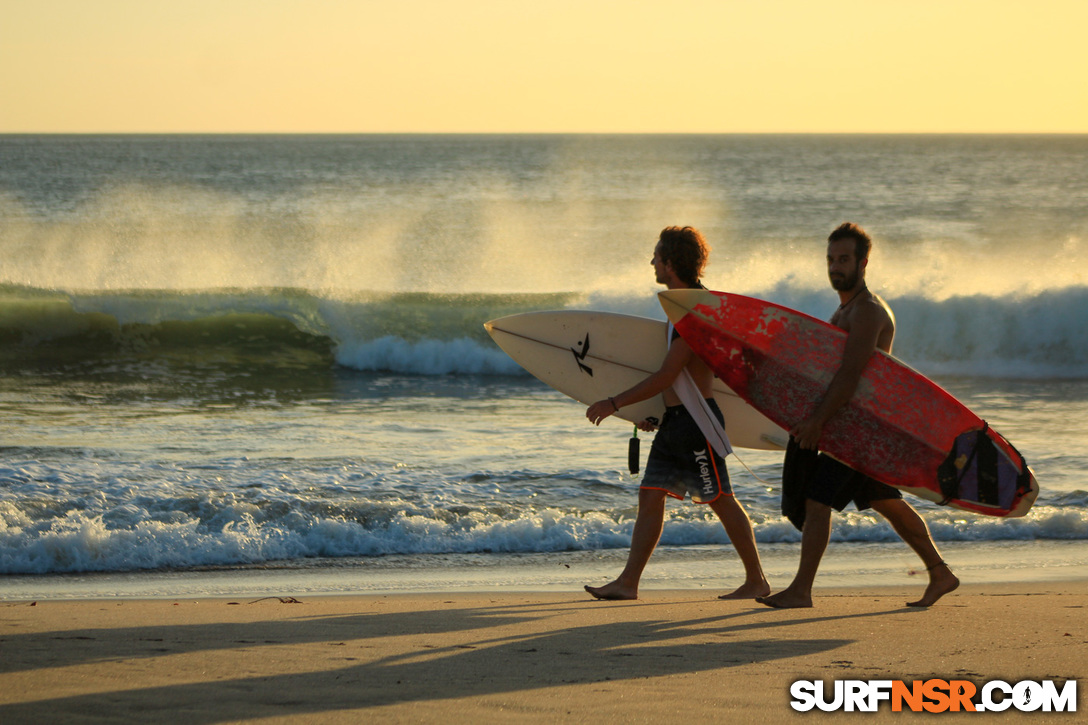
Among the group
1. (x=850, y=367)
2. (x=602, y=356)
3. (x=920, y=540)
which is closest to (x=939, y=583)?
(x=920, y=540)

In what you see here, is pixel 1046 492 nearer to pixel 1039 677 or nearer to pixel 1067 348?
pixel 1039 677

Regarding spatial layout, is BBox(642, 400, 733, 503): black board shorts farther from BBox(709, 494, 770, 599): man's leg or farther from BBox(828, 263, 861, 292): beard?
BBox(828, 263, 861, 292): beard

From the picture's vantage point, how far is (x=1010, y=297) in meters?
14.6

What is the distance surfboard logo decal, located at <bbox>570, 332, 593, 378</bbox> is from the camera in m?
4.42

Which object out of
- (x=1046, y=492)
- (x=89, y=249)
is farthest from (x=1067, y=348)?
(x=89, y=249)

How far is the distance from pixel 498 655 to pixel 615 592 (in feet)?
3.18

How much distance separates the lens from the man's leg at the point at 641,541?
3.76 meters

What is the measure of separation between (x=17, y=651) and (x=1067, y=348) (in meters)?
13.1

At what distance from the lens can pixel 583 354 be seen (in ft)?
14.6

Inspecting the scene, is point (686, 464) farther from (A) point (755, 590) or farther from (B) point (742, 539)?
(A) point (755, 590)

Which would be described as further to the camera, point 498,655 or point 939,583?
point 939,583

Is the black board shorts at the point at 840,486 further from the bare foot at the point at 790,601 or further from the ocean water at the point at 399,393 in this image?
the ocean water at the point at 399,393

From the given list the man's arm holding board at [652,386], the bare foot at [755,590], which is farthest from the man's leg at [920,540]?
the man's arm holding board at [652,386]

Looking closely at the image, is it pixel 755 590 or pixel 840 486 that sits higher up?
pixel 840 486
